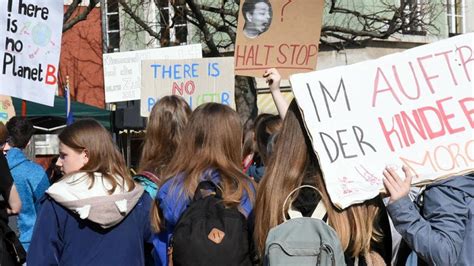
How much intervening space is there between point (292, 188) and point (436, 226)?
0.56 metres

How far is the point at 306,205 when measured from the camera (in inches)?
144

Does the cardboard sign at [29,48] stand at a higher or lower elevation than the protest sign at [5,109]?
higher

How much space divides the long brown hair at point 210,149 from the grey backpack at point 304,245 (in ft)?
2.89

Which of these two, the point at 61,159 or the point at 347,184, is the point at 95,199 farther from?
the point at 347,184

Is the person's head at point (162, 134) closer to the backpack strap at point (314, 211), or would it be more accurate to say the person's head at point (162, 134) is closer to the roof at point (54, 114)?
the backpack strap at point (314, 211)

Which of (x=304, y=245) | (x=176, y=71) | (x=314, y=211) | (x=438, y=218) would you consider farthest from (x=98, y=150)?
(x=176, y=71)

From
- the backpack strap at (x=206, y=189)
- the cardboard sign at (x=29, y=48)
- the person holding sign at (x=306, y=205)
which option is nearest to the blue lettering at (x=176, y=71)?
the cardboard sign at (x=29, y=48)

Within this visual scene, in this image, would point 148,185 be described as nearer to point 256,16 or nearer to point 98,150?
point 98,150

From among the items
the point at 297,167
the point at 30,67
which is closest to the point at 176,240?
the point at 297,167

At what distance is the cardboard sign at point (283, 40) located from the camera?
7309mm

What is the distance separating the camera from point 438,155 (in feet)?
12.2

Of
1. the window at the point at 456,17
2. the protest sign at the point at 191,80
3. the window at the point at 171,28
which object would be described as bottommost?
the protest sign at the point at 191,80

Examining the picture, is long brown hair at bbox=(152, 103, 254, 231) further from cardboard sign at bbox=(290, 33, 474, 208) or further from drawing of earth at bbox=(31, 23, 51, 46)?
drawing of earth at bbox=(31, 23, 51, 46)

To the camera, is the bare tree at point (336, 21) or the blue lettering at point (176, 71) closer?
the blue lettering at point (176, 71)
